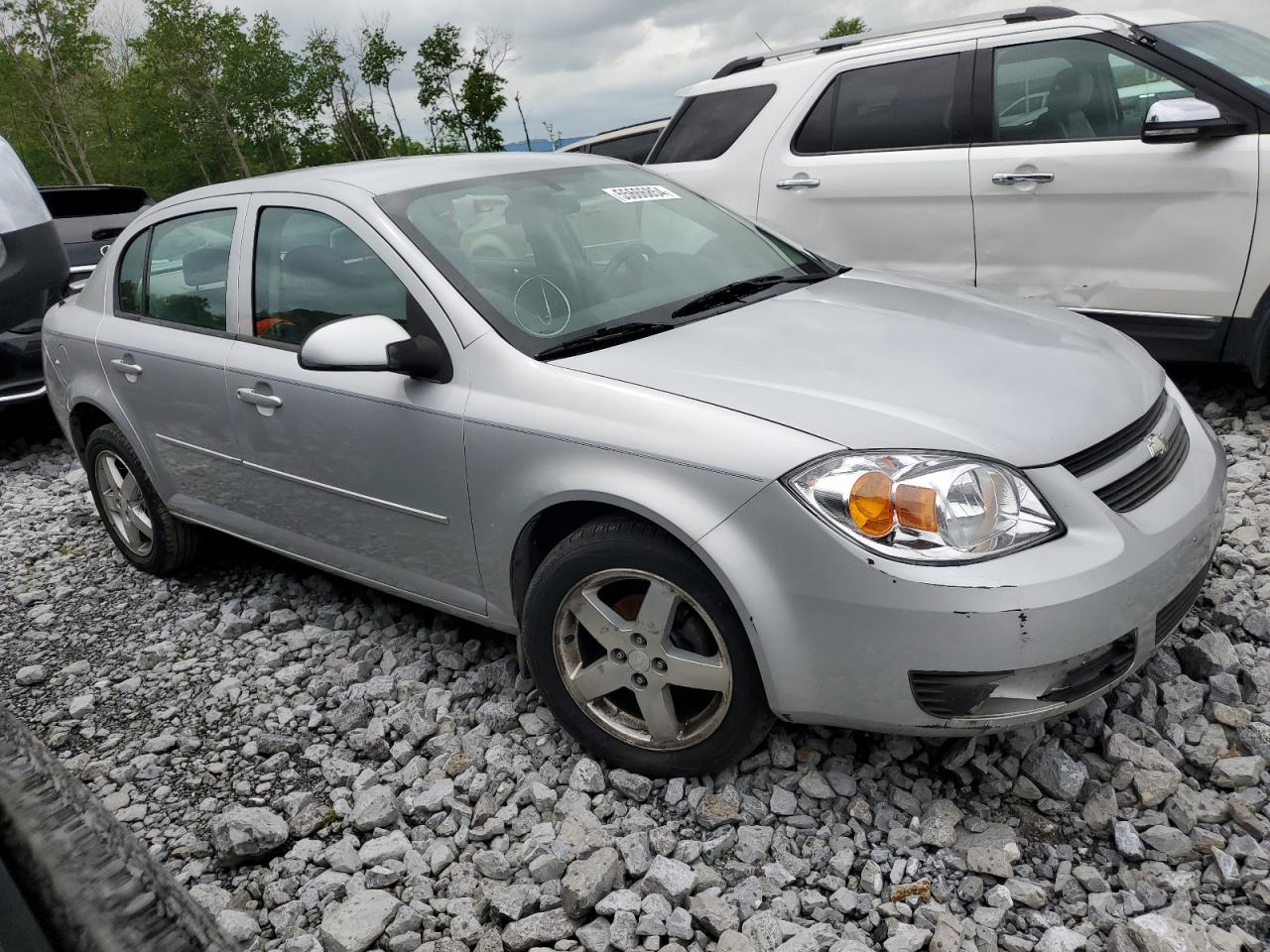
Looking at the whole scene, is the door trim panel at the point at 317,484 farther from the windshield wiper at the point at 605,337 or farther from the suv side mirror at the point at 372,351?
the windshield wiper at the point at 605,337

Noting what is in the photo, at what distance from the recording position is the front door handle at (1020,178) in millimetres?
4875

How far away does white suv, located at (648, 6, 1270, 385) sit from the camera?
4457mm

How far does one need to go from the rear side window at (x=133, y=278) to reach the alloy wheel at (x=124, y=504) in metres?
0.67

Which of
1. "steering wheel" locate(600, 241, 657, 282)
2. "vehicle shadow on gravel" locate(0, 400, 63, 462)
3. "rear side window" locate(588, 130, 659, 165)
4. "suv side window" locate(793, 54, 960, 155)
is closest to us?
"steering wheel" locate(600, 241, 657, 282)

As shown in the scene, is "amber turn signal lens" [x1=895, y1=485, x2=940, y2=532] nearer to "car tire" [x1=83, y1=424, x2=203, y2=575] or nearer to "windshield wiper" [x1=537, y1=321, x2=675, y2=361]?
"windshield wiper" [x1=537, y1=321, x2=675, y2=361]

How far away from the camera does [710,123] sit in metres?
6.07

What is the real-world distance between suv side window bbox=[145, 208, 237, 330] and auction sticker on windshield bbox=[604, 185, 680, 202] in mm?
1373

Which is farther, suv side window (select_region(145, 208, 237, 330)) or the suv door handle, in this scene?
suv side window (select_region(145, 208, 237, 330))

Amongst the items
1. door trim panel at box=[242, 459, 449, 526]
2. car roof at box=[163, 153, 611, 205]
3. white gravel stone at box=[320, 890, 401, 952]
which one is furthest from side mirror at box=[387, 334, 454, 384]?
white gravel stone at box=[320, 890, 401, 952]

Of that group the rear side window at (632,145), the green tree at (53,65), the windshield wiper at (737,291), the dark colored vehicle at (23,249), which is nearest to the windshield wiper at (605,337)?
the windshield wiper at (737,291)

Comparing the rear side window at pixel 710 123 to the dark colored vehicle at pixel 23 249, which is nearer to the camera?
the dark colored vehicle at pixel 23 249

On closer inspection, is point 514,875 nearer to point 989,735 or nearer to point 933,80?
point 989,735

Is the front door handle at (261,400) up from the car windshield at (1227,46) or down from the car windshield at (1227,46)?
down

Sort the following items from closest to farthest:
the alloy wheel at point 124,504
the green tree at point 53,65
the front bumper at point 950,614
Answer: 1. the front bumper at point 950,614
2. the alloy wheel at point 124,504
3. the green tree at point 53,65
